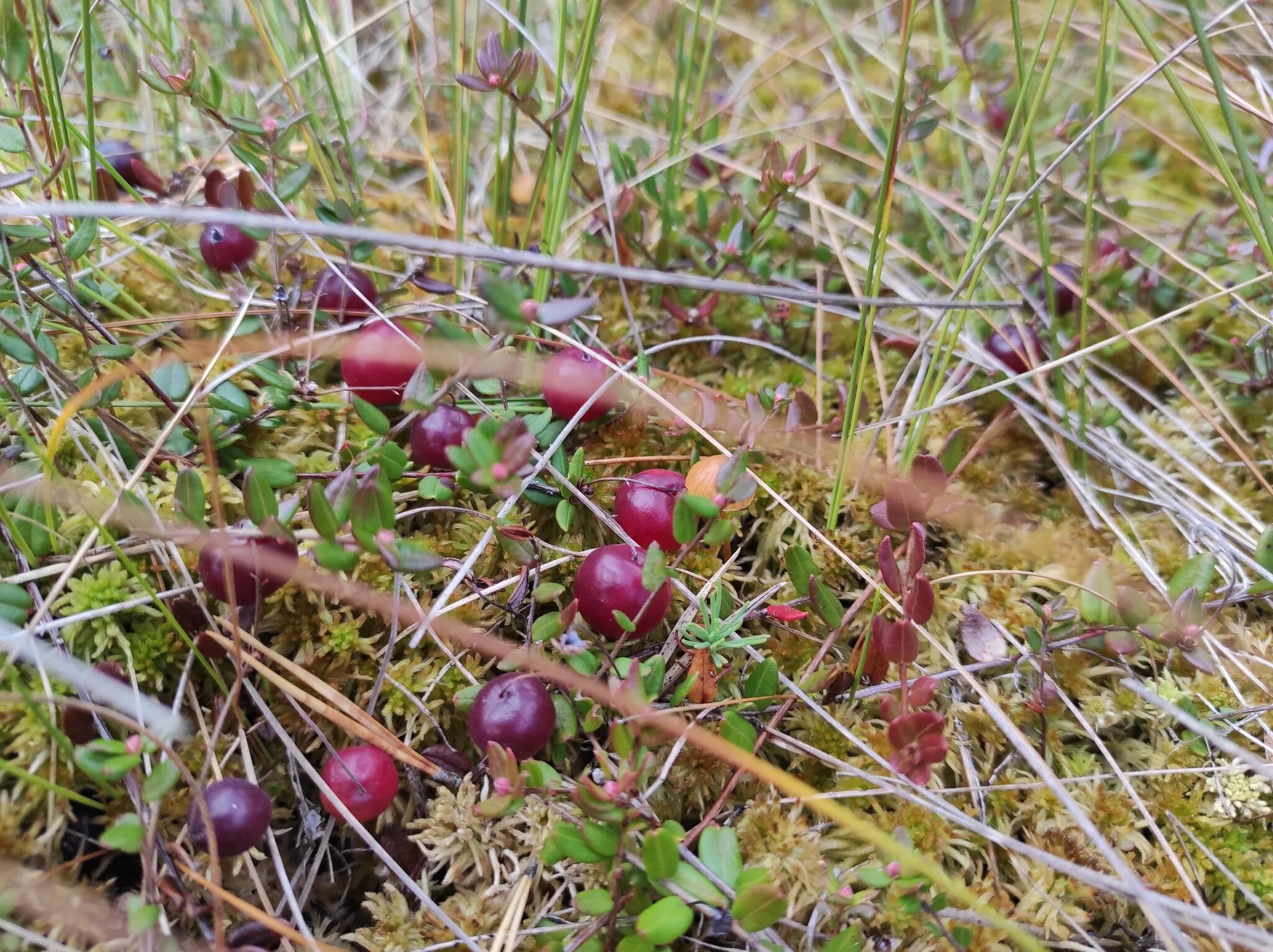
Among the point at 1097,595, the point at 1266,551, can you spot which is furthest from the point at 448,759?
the point at 1266,551

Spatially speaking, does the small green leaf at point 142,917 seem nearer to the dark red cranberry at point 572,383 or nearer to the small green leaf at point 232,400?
the small green leaf at point 232,400

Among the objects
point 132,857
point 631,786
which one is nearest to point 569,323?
point 631,786

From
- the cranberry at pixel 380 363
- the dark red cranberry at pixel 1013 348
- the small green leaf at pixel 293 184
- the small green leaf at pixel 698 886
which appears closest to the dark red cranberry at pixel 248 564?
the cranberry at pixel 380 363

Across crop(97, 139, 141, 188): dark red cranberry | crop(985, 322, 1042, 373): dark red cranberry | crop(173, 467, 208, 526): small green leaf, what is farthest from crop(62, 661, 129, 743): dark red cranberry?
crop(985, 322, 1042, 373): dark red cranberry

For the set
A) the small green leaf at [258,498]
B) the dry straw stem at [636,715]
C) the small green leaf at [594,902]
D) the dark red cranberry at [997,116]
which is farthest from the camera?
the dark red cranberry at [997,116]

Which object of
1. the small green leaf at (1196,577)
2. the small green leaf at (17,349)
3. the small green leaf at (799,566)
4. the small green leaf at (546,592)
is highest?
the small green leaf at (17,349)

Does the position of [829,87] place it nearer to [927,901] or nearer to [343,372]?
[343,372]

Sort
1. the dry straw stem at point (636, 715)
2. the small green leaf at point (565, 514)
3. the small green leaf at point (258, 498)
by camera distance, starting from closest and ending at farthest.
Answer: the dry straw stem at point (636, 715) < the small green leaf at point (258, 498) < the small green leaf at point (565, 514)
